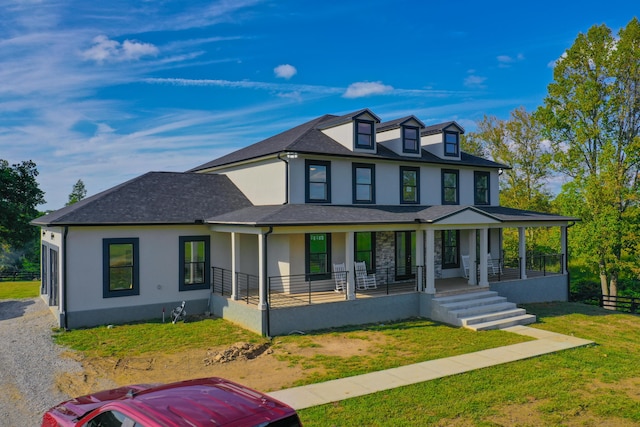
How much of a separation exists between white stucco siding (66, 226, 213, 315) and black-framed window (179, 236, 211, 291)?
180mm

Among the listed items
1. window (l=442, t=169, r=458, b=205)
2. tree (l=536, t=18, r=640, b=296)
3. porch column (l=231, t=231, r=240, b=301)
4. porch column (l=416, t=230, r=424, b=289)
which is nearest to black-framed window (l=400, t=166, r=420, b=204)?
window (l=442, t=169, r=458, b=205)

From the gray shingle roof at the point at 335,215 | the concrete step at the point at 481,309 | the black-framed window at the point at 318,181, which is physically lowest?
the concrete step at the point at 481,309

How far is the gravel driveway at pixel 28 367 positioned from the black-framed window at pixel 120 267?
2.26m

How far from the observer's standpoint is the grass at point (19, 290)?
21900 mm

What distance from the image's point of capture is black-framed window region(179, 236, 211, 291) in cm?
1717

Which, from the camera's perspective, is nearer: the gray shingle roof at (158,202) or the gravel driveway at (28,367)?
the gravel driveway at (28,367)

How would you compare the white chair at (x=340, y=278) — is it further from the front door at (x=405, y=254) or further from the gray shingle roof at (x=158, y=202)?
the gray shingle roof at (x=158, y=202)

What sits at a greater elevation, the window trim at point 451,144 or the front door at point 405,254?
the window trim at point 451,144

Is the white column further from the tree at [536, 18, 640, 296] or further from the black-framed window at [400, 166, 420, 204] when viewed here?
the tree at [536, 18, 640, 296]

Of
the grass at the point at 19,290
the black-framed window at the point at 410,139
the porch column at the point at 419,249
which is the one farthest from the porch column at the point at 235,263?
the grass at the point at 19,290

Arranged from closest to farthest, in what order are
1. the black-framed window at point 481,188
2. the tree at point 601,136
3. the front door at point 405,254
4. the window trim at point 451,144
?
the front door at point 405,254, the window trim at point 451,144, the black-framed window at point 481,188, the tree at point 601,136

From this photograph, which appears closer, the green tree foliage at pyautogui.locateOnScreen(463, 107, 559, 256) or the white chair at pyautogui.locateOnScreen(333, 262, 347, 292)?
the white chair at pyautogui.locateOnScreen(333, 262, 347, 292)

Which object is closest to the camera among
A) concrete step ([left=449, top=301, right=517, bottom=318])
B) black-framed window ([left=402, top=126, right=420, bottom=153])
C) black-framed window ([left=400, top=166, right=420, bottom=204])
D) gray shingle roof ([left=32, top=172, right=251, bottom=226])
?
gray shingle roof ([left=32, top=172, right=251, bottom=226])

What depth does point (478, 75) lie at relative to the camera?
31.6m
